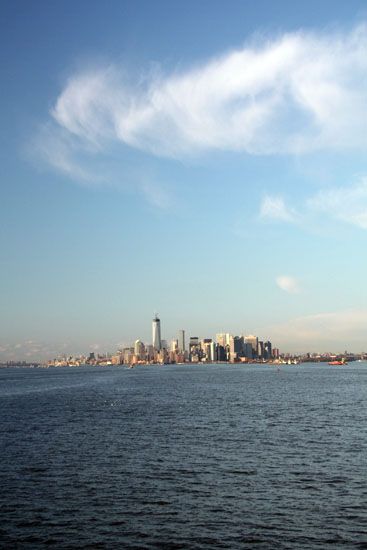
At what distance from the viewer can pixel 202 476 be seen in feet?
151

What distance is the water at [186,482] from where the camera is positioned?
3259 centimetres

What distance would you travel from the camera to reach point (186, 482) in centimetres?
4425

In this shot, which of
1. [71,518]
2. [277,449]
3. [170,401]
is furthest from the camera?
[170,401]

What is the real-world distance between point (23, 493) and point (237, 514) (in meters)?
17.0

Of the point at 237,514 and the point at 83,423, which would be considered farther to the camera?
the point at 83,423

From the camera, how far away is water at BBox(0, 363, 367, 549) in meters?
32.6

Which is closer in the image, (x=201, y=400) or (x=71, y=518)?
(x=71, y=518)

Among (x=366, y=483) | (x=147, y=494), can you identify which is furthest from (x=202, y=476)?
(x=366, y=483)

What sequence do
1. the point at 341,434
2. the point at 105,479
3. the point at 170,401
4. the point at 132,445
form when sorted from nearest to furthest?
the point at 105,479, the point at 132,445, the point at 341,434, the point at 170,401

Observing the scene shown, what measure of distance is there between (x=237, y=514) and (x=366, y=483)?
12.8 meters

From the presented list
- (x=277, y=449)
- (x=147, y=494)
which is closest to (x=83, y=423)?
(x=277, y=449)

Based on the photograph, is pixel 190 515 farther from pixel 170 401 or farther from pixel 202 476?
pixel 170 401

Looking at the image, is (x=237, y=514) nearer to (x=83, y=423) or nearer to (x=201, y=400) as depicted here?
(x=83, y=423)

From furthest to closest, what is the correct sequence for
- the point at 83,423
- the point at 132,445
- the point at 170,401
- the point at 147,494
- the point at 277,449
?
the point at 170,401
the point at 83,423
the point at 132,445
the point at 277,449
the point at 147,494
